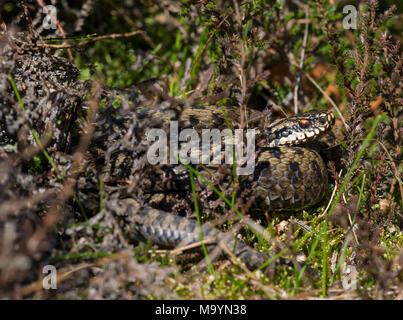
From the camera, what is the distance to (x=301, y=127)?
520cm

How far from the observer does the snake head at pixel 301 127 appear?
5.10 metres

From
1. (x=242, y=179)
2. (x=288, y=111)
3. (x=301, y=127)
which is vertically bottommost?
(x=242, y=179)

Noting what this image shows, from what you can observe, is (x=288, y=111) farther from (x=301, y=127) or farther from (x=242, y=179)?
(x=242, y=179)

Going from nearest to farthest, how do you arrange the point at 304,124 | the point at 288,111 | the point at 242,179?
the point at 242,179 < the point at 304,124 < the point at 288,111

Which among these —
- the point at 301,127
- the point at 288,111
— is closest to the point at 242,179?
the point at 301,127

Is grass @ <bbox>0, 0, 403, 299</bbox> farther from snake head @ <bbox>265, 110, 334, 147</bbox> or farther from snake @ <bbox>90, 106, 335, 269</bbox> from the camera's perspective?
snake head @ <bbox>265, 110, 334, 147</bbox>

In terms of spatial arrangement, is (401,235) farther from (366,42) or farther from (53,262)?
(53,262)

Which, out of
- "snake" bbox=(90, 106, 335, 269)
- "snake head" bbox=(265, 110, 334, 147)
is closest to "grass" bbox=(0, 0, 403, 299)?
"snake" bbox=(90, 106, 335, 269)

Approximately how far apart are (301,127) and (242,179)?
70.4 inches

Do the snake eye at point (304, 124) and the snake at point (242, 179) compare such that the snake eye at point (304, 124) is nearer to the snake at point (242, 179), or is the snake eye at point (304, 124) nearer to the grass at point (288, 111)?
the snake at point (242, 179)

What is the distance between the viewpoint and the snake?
346 cm

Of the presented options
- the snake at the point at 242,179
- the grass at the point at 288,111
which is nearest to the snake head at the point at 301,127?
the snake at the point at 242,179

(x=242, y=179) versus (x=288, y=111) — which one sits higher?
(x=288, y=111)
